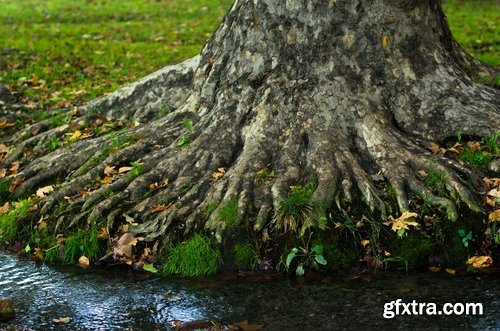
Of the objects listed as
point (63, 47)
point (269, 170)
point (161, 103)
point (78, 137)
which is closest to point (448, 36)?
point (269, 170)

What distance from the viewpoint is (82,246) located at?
6.79 m

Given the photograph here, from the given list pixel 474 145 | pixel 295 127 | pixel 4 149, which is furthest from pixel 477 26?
pixel 4 149

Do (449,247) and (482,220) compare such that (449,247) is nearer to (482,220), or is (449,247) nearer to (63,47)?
(482,220)

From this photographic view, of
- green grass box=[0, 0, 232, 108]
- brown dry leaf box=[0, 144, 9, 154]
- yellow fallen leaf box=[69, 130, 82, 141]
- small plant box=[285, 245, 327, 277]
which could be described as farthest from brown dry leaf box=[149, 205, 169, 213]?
green grass box=[0, 0, 232, 108]

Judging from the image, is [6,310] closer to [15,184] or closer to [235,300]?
[235,300]

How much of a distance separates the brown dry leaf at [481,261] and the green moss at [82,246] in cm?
333

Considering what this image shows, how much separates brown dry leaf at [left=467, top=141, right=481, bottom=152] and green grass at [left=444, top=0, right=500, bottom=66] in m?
4.77

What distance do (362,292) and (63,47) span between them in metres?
10.7

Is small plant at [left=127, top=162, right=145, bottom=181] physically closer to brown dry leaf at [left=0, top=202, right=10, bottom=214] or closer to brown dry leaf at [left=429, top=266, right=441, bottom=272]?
brown dry leaf at [left=0, top=202, right=10, bottom=214]

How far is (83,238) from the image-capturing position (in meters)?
6.83

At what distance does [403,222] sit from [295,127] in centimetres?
152

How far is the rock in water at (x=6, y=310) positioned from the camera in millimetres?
5516

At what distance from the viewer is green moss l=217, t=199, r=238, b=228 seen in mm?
6495

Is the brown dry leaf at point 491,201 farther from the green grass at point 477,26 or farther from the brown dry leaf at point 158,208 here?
the green grass at point 477,26
